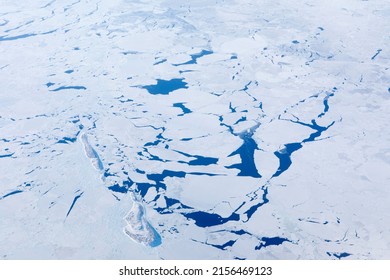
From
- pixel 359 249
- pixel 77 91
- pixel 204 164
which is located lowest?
pixel 359 249

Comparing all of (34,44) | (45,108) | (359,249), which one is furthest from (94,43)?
(359,249)

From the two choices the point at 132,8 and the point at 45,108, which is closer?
the point at 45,108

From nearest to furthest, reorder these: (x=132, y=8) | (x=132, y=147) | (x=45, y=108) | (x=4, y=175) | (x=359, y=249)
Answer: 1. (x=359, y=249)
2. (x=4, y=175)
3. (x=132, y=147)
4. (x=45, y=108)
5. (x=132, y=8)

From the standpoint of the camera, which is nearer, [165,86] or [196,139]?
[196,139]

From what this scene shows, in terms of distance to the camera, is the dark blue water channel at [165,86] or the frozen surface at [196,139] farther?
the dark blue water channel at [165,86]

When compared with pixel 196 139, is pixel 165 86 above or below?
above

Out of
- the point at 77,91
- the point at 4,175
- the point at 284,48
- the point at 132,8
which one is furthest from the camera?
the point at 132,8

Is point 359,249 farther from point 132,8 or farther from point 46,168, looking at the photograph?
point 132,8

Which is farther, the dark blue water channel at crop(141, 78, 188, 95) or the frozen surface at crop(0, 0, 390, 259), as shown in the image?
the dark blue water channel at crop(141, 78, 188, 95)
